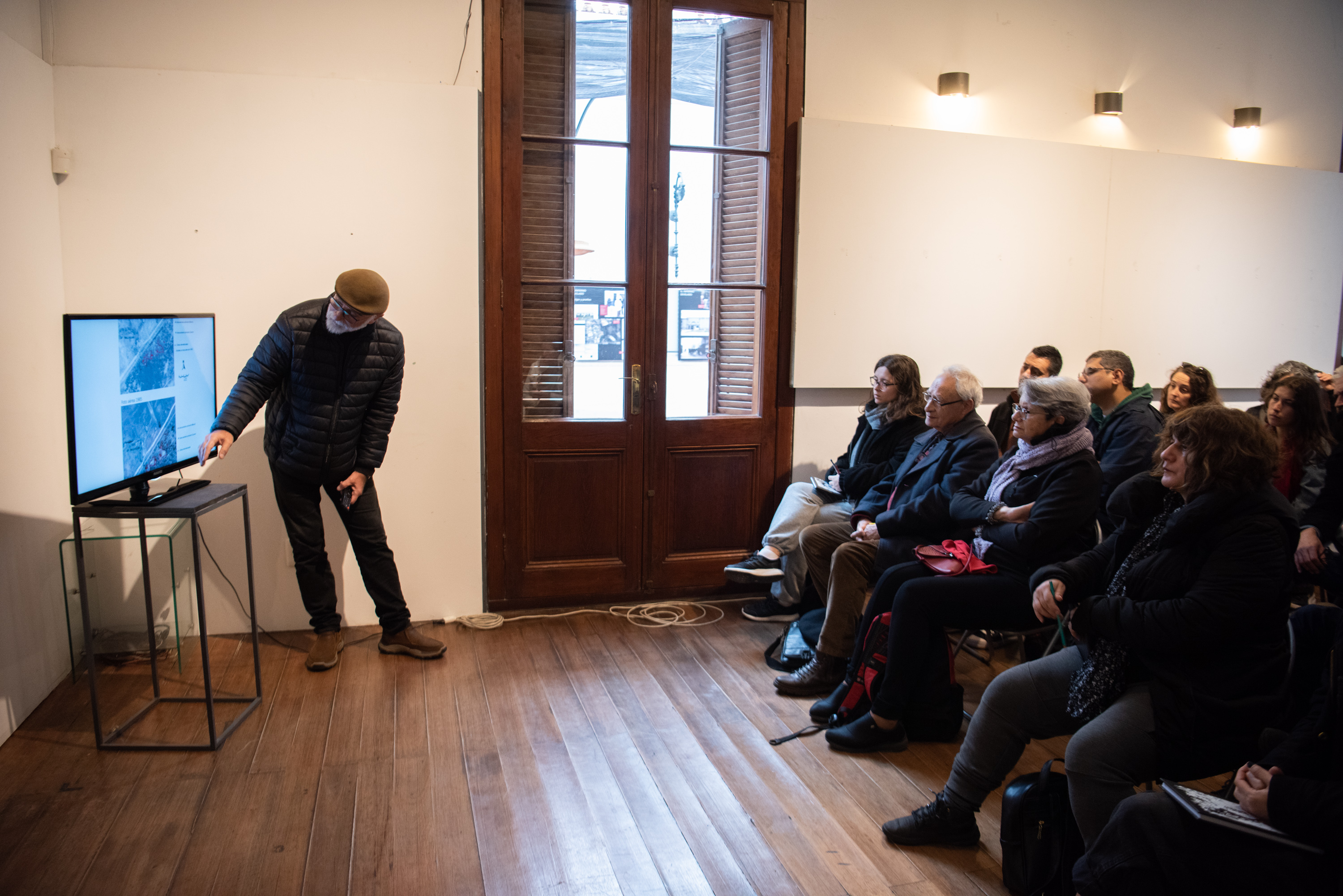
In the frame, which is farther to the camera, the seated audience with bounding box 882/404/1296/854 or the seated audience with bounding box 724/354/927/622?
the seated audience with bounding box 724/354/927/622

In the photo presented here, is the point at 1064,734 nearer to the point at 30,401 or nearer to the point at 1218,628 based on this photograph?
the point at 1218,628

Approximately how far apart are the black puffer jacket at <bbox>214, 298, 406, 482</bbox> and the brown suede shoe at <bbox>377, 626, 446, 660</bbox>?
28.1 inches

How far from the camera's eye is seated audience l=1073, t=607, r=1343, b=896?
165cm

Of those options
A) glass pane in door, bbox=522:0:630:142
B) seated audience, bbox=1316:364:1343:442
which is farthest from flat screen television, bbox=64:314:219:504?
seated audience, bbox=1316:364:1343:442

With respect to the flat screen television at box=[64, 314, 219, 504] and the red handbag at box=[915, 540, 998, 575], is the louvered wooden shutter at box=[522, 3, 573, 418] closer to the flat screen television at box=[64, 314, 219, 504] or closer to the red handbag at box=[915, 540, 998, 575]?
the flat screen television at box=[64, 314, 219, 504]

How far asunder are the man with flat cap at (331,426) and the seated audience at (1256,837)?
2709mm

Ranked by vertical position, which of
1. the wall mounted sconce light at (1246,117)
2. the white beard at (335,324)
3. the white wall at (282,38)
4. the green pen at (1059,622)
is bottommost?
the green pen at (1059,622)

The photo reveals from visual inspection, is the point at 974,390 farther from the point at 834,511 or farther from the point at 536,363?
the point at 536,363

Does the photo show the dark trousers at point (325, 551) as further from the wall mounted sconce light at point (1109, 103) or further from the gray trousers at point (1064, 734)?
the wall mounted sconce light at point (1109, 103)

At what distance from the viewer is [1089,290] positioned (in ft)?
16.6

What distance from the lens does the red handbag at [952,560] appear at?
2.99 m

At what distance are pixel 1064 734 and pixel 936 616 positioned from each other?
0.62 meters

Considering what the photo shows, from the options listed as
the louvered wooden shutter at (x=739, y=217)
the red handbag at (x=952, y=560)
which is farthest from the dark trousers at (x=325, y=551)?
the red handbag at (x=952, y=560)

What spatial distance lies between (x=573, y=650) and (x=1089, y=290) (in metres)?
3.39
